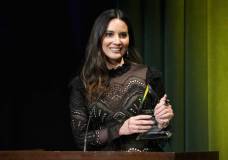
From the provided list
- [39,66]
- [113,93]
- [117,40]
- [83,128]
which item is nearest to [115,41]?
[117,40]

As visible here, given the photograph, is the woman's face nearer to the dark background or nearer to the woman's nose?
the woman's nose

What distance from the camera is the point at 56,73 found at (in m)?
3.46

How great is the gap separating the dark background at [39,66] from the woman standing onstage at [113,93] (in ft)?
3.49

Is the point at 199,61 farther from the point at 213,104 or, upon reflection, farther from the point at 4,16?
the point at 4,16

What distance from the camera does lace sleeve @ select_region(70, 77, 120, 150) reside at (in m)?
2.18

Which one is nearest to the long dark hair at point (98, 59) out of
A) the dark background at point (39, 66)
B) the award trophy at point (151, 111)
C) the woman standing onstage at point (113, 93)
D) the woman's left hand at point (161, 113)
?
the woman standing onstage at point (113, 93)

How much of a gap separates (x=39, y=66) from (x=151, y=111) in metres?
1.50

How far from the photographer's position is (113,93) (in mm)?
2273

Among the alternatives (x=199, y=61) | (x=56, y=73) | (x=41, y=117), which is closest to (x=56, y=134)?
(x=41, y=117)

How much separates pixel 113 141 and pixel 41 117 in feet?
4.24

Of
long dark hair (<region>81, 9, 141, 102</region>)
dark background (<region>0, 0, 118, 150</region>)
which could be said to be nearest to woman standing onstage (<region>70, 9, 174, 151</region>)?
long dark hair (<region>81, 9, 141, 102</region>)

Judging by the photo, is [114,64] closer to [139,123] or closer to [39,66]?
[139,123]

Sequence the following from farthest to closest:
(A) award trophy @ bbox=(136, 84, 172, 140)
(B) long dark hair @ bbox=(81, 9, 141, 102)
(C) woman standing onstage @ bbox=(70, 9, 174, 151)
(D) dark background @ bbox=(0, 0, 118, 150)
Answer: (D) dark background @ bbox=(0, 0, 118, 150)
(B) long dark hair @ bbox=(81, 9, 141, 102)
(C) woman standing onstage @ bbox=(70, 9, 174, 151)
(A) award trophy @ bbox=(136, 84, 172, 140)

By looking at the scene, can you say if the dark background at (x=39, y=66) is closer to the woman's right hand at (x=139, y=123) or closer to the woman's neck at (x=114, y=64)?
the woman's neck at (x=114, y=64)
